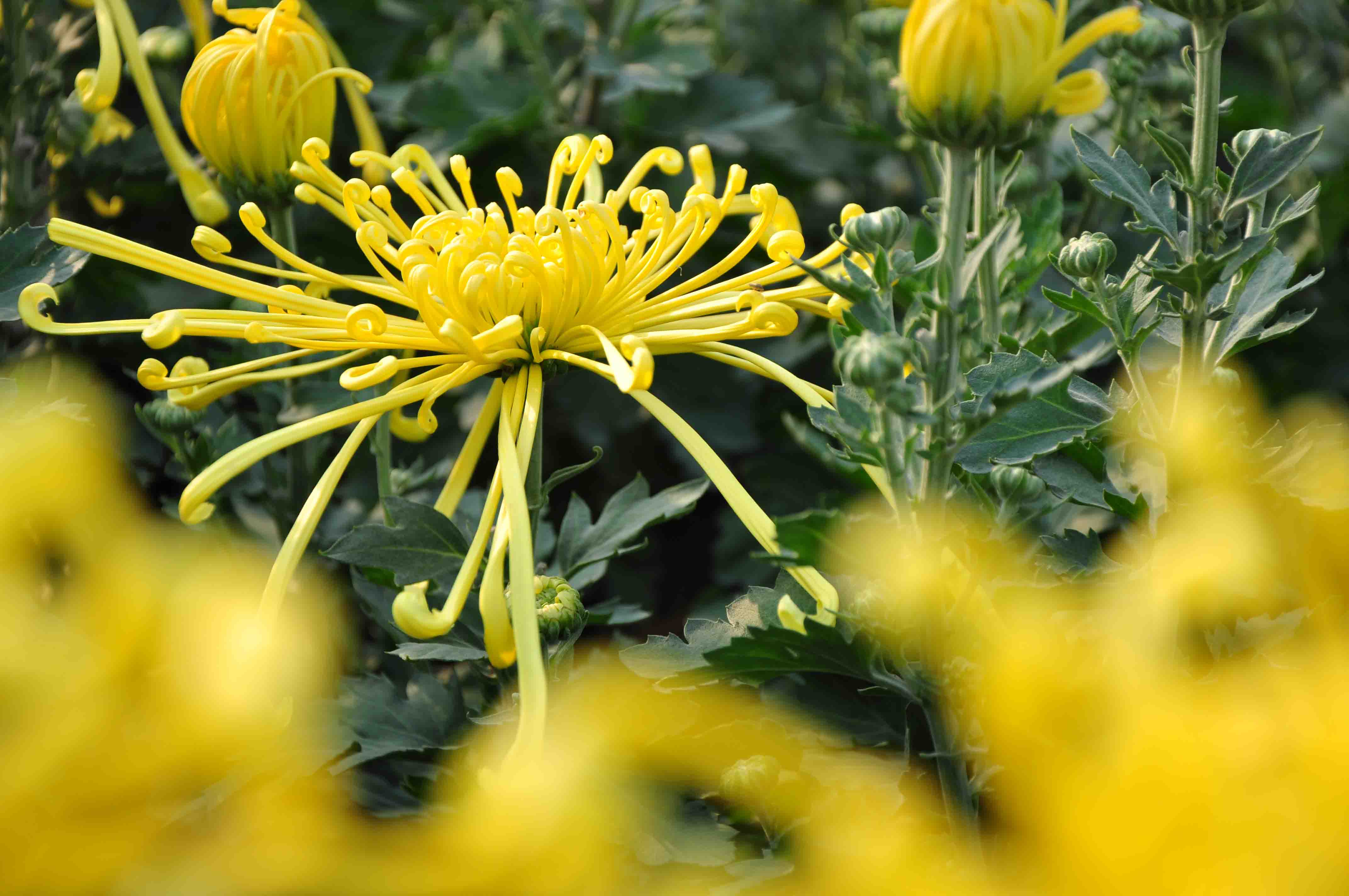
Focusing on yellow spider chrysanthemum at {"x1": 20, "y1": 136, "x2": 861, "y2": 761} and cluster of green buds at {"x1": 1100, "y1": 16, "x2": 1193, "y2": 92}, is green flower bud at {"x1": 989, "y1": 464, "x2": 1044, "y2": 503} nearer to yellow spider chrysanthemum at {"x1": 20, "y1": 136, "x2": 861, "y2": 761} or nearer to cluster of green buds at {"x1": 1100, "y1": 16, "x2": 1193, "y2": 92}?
yellow spider chrysanthemum at {"x1": 20, "y1": 136, "x2": 861, "y2": 761}

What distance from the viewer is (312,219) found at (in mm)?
1167

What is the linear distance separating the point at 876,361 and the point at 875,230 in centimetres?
10

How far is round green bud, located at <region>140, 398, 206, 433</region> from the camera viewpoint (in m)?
0.79

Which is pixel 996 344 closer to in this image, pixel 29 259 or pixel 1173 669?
pixel 1173 669

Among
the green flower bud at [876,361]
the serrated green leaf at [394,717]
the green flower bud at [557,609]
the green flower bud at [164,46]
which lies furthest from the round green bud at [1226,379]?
the green flower bud at [164,46]

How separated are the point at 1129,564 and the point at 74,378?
753mm

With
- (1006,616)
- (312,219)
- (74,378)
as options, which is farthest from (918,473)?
Result: (312,219)

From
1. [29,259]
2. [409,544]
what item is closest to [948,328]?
[409,544]

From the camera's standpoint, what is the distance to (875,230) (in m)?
0.55

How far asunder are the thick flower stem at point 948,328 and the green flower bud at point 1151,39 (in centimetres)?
58

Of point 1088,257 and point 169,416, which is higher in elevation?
point 1088,257

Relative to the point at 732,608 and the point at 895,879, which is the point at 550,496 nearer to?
the point at 732,608

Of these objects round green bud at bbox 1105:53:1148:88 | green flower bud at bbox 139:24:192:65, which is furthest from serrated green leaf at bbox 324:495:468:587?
round green bud at bbox 1105:53:1148:88

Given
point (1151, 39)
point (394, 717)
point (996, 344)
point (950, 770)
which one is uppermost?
point (1151, 39)
